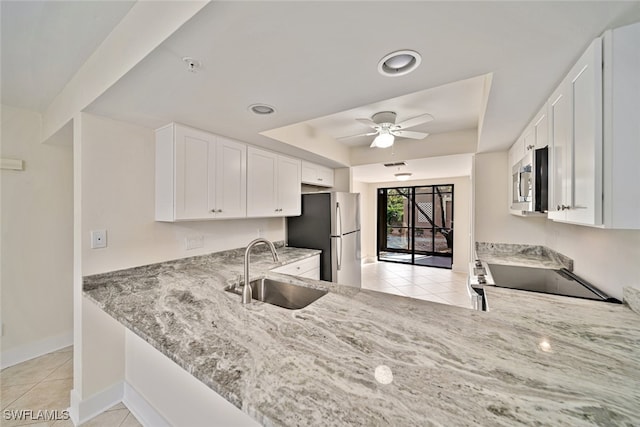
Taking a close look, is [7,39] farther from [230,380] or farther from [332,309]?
[332,309]

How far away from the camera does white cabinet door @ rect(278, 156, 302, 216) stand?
9.95 ft

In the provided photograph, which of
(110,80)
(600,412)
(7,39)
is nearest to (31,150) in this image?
(7,39)

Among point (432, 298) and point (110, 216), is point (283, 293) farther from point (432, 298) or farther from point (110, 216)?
point (432, 298)

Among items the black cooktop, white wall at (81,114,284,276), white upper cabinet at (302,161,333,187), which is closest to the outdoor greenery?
white upper cabinet at (302,161,333,187)

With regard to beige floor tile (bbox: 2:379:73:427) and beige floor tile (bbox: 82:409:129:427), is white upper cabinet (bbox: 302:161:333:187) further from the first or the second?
beige floor tile (bbox: 2:379:73:427)

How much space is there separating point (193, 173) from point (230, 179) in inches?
14.8

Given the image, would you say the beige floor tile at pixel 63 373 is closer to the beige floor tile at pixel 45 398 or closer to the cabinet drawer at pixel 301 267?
the beige floor tile at pixel 45 398

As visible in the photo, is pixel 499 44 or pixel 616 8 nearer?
pixel 616 8

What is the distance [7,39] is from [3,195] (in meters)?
1.56

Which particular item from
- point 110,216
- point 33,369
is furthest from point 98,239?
point 33,369

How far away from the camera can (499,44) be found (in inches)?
40.9

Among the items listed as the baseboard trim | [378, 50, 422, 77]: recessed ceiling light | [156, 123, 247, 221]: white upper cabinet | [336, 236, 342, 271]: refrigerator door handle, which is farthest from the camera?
[336, 236, 342, 271]: refrigerator door handle

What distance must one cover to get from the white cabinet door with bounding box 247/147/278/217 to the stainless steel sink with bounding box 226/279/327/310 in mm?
1043

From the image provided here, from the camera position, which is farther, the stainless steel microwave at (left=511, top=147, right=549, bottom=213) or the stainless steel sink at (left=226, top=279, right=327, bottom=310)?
the stainless steel sink at (left=226, top=279, right=327, bottom=310)
